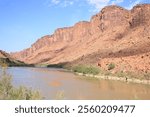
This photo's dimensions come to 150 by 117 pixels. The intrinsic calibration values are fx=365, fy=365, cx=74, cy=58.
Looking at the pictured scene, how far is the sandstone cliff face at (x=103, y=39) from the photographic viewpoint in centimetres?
7519

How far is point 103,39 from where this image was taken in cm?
10656

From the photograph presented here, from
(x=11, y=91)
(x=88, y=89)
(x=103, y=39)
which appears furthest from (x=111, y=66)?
(x=103, y=39)

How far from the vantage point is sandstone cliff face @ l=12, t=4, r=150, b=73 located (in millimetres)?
75188

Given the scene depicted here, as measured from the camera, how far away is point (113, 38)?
99438 mm

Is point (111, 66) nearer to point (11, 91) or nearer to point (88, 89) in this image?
point (88, 89)

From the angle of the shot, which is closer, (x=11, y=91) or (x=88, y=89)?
(x=11, y=91)

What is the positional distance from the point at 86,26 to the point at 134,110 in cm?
15125

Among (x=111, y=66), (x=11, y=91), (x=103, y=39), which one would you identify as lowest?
(x=11, y=91)

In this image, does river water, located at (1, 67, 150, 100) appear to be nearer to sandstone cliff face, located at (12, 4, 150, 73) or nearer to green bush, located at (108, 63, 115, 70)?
sandstone cliff face, located at (12, 4, 150, 73)

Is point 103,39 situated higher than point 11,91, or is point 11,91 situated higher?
point 103,39

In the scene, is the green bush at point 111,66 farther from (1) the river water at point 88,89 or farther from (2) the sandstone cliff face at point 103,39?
(1) the river water at point 88,89

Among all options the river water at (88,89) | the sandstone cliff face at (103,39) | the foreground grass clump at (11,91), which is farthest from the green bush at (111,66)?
the foreground grass clump at (11,91)

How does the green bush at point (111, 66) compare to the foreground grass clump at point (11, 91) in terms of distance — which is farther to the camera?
the green bush at point (111, 66)

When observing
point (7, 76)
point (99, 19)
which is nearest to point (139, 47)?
point (7, 76)
